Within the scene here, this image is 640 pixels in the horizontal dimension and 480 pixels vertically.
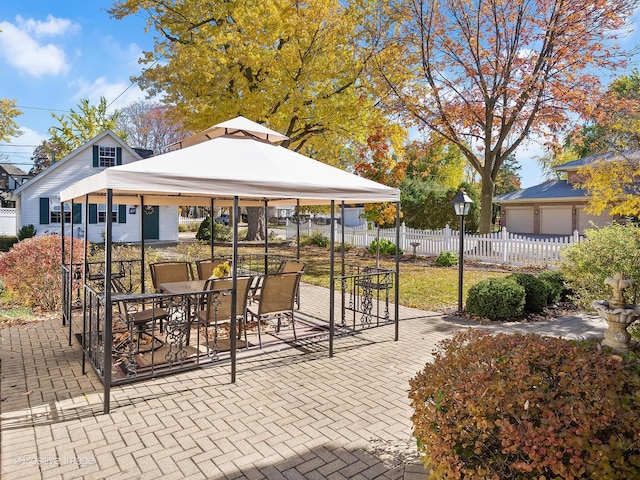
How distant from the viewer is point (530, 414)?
6.54ft

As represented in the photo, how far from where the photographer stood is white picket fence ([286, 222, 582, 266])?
13508mm

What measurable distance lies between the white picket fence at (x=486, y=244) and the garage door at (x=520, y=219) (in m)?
Answer: 15.7

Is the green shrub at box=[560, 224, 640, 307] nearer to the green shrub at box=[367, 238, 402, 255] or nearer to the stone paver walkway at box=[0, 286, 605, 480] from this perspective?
the stone paver walkway at box=[0, 286, 605, 480]

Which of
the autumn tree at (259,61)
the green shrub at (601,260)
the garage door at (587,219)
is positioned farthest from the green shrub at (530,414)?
the garage door at (587,219)

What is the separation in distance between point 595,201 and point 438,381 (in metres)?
13.9

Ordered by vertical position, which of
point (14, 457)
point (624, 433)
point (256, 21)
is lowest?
point (14, 457)

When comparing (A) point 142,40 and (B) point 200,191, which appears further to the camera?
(A) point 142,40

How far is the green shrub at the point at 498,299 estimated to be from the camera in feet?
23.9

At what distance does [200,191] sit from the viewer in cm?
399

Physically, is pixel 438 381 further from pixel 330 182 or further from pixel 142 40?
pixel 142 40

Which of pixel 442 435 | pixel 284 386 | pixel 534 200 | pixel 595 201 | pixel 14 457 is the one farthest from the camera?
Result: pixel 534 200

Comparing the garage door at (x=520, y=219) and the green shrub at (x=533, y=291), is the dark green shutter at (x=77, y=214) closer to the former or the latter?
the green shrub at (x=533, y=291)

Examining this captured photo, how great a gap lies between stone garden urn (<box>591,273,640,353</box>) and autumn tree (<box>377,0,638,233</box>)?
13233 millimetres

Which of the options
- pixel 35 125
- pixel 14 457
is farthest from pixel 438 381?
pixel 35 125
